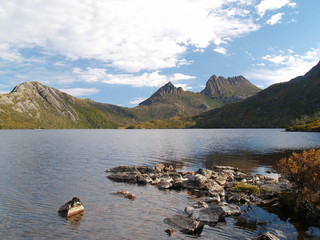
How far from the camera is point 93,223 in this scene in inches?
976

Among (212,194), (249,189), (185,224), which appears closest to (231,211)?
(185,224)

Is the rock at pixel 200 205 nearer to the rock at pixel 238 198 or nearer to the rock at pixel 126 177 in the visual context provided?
the rock at pixel 238 198

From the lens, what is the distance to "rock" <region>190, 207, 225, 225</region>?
25812 millimetres

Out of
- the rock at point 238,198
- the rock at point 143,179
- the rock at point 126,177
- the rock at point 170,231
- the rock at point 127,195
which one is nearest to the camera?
the rock at point 170,231

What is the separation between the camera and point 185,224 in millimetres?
24094

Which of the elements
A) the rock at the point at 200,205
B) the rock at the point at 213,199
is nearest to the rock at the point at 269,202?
the rock at the point at 213,199

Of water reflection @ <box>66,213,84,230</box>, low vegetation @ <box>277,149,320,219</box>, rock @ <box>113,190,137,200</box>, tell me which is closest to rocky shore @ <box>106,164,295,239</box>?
low vegetation @ <box>277,149,320,219</box>

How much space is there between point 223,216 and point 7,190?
30.8 m

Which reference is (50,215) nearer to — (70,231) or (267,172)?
(70,231)

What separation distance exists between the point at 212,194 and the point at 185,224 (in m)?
12.7

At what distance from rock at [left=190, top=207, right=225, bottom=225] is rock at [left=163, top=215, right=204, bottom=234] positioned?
1830 millimetres

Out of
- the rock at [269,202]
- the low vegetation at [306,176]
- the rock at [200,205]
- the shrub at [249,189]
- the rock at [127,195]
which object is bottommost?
the rock at [127,195]

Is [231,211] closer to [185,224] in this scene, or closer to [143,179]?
[185,224]

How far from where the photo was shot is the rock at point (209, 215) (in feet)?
84.7
